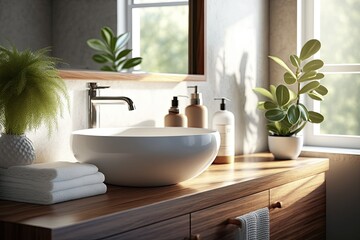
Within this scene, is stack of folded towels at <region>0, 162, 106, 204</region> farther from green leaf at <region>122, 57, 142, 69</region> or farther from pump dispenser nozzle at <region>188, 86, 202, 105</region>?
pump dispenser nozzle at <region>188, 86, 202, 105</region>

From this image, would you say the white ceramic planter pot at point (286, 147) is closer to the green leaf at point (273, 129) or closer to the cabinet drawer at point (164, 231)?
the green leaf at point (273, 129)

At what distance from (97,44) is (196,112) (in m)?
0.56

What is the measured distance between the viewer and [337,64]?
3223 millimetres

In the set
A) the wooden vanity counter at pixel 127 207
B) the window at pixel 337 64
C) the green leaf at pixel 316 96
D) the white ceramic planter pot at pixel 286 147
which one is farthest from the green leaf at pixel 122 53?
the window at pixel 337 64

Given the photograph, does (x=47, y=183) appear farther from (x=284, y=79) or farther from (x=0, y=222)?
(x=284, y=79)

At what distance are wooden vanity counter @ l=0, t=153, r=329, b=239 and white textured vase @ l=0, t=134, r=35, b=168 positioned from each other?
12 cm

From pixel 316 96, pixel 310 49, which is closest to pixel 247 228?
pixel 316 96

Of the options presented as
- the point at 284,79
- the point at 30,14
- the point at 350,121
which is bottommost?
the point at 350,121

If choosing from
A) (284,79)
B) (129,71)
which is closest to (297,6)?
(284,79)

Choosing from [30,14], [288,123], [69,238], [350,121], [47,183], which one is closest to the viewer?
[69,238]

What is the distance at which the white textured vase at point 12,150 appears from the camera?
1.80 meters

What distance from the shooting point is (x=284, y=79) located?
3008 mm

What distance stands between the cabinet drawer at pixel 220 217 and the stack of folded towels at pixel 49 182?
0.34m

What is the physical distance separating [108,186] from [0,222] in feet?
1.69
